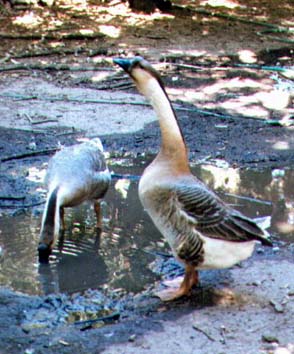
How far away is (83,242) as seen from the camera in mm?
6543

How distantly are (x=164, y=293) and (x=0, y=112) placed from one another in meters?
5.57

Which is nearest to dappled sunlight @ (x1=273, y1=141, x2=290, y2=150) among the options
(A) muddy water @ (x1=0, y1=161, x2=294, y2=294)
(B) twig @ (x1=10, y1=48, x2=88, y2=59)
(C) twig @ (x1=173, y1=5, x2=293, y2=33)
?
(A) muddy water @ (x1=0, y1=161, x2=294, y2=294)

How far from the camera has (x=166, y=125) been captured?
5.15m

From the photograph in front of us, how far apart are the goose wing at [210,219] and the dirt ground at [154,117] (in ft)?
1.73

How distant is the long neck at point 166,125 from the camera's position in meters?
5.09

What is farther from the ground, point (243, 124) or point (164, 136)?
point (164, 136)

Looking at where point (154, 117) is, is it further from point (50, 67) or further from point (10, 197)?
point (10, 197)

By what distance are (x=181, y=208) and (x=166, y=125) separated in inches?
22.2

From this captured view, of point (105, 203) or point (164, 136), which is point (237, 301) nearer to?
point (164, 136)

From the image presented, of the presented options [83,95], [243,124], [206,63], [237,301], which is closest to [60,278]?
[237,301]

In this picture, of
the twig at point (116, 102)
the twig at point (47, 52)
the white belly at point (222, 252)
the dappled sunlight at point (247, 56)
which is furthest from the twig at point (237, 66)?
the white belly at point (222, 252)

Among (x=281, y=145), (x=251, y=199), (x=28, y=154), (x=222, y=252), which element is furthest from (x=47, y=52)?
(x=222, y=252)

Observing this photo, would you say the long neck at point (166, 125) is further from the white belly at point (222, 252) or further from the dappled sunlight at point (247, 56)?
the dappled sunlight at point (247, 56)

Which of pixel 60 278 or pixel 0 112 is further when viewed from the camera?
pixel 0 112
